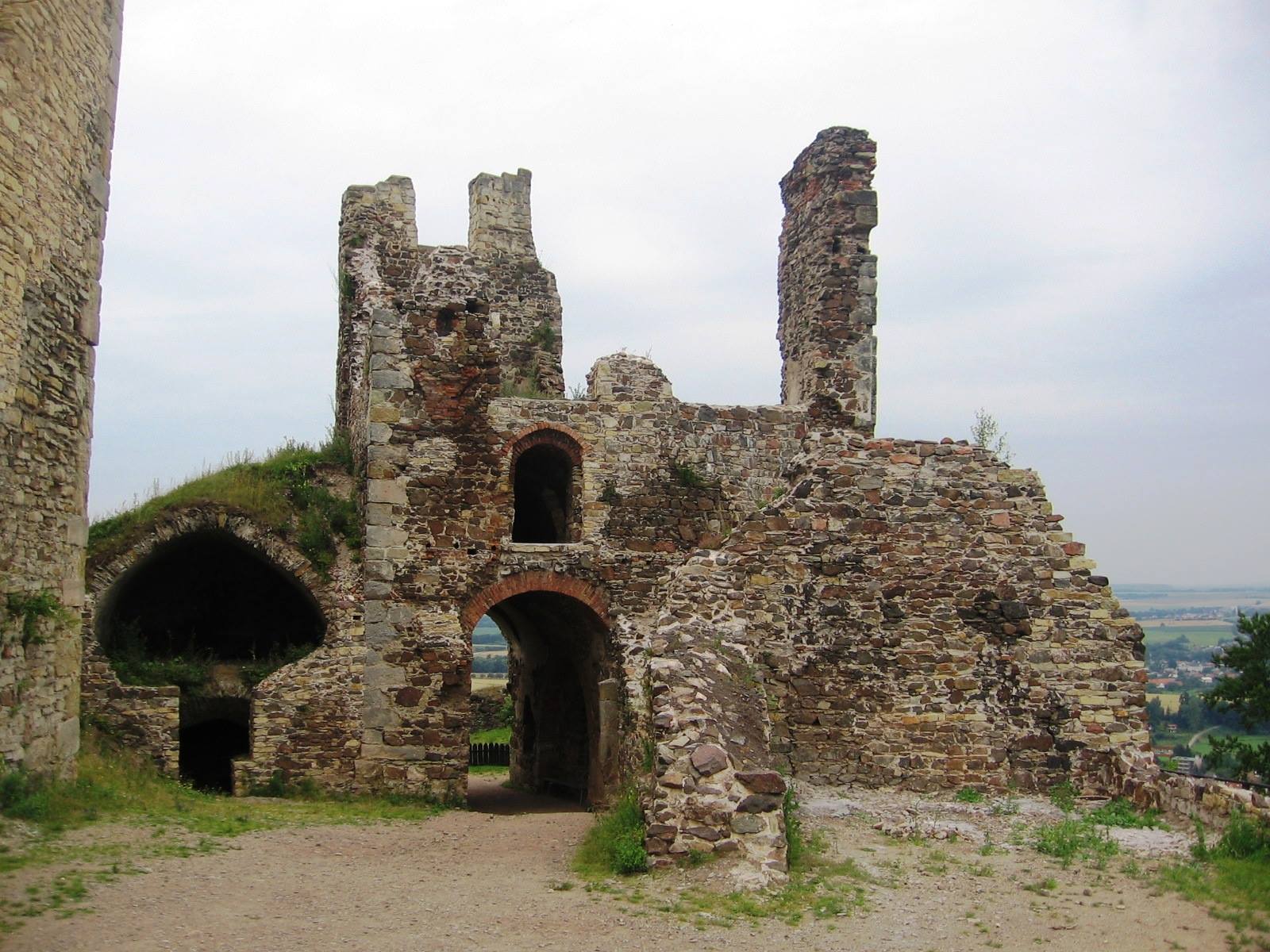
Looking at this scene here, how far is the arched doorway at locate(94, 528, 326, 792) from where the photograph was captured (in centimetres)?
1628

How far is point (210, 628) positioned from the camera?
18.7 metres

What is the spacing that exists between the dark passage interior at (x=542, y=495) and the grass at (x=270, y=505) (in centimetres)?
281

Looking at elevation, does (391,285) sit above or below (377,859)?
above

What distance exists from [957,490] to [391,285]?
11.4 meters

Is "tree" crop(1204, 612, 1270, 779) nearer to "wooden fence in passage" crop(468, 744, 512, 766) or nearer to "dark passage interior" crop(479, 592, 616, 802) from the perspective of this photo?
"dark passage interior" crop(479, 592, 616, 802)

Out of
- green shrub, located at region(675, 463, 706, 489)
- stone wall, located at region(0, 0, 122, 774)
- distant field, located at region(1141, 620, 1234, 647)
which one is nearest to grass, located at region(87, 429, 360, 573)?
stone wall, located at region(0, 0, 122, 774)

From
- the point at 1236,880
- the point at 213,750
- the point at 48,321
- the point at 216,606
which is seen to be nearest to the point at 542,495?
the point at 216,606

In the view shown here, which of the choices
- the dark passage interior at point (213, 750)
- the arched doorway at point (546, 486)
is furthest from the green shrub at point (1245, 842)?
the dark passage interior at point (213, 750)

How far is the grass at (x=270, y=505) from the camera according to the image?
53.0 ft

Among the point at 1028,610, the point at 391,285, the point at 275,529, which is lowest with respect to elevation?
the point at 1028,610

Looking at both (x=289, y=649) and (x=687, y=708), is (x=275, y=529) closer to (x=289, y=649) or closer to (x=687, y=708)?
(x=289, y=649)

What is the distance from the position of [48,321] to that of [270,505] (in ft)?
15.8

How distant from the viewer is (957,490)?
1425 cm

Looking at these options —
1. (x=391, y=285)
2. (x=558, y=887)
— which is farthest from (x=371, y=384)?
(x=558, y=887)
